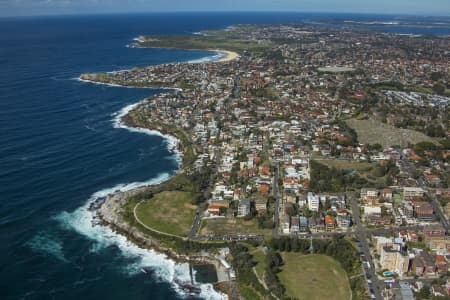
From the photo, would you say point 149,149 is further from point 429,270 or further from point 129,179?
point 429,270

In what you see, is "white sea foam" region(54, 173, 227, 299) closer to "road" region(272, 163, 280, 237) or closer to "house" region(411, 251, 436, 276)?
"road" region(272, 163, 280, 237)

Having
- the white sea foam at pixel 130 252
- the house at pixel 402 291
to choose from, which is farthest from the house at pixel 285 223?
the house at pixel 402 291

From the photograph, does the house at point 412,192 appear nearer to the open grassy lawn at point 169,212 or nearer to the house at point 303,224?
the house at point 303,224

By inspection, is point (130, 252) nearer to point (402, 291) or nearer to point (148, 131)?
point (402, 291)

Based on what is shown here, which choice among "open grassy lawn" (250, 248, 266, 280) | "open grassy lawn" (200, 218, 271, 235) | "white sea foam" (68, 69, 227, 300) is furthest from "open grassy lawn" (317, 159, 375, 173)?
"white sea foam" (68, 69, 227, 300)

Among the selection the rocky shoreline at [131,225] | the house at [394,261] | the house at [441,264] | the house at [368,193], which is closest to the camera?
the house at [394,261]

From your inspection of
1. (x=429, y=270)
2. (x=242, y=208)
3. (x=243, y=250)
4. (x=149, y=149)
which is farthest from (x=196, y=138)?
(x=429, y=270)
